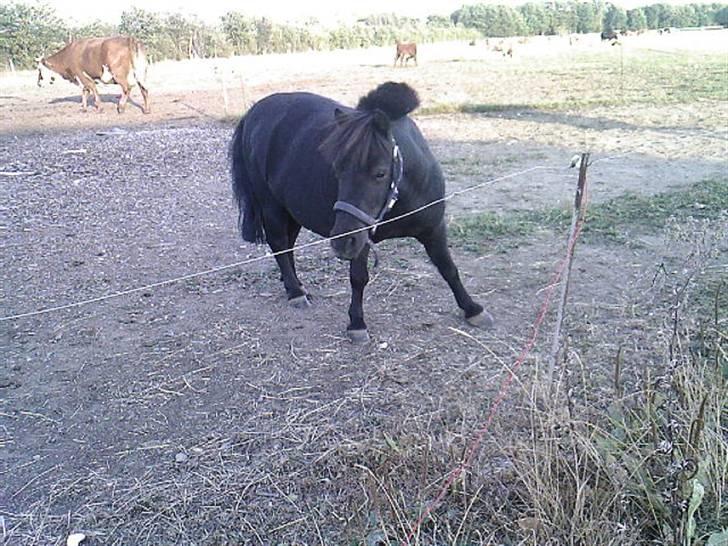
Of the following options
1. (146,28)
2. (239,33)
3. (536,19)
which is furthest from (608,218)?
(536,19)

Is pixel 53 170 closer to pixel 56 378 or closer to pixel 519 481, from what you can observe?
pixel 56 378

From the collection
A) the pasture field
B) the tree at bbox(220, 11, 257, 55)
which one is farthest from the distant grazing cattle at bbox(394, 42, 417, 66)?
the pasture field

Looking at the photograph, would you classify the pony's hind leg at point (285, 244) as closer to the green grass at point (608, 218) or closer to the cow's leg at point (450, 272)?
the cow's leg at point (450, 272)

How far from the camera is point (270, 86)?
1706 centimetres

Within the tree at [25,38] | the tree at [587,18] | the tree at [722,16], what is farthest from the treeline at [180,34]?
the tree at [722,16]

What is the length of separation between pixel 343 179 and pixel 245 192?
168cm

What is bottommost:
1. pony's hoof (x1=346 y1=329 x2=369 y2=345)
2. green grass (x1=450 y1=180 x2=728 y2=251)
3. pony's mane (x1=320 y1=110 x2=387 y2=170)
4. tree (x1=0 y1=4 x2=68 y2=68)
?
pony's hoof (x1=346 y1=329 x2=369 y2=345)

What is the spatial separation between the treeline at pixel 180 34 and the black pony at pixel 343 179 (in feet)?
65.8

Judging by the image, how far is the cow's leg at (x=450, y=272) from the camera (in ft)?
11.6

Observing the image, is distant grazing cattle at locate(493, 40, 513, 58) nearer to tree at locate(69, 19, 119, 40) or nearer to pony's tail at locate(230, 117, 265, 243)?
tree at locate(69, 19, 119, 40)

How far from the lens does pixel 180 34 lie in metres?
30.0

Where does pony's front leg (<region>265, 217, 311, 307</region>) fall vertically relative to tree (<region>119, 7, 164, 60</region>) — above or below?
below

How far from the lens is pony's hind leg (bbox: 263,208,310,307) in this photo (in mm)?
4148

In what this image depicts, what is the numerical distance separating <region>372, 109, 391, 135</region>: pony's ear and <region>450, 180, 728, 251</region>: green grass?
2.13 m
